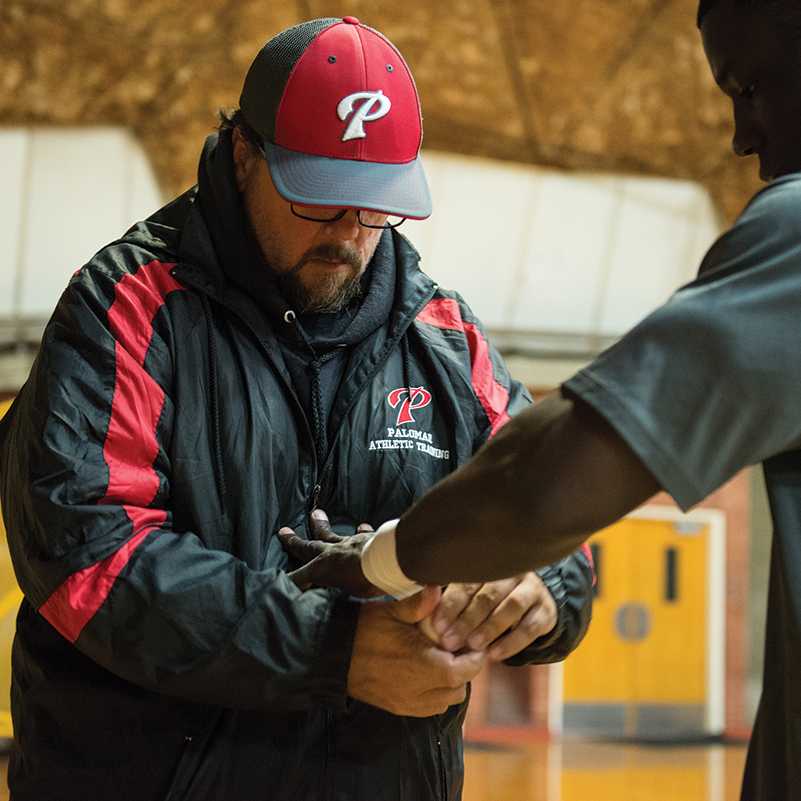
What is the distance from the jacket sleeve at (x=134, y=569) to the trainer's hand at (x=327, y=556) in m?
0.04

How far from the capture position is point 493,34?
8.80 meters

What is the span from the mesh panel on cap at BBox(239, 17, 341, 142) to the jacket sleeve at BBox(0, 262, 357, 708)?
520 millimetres

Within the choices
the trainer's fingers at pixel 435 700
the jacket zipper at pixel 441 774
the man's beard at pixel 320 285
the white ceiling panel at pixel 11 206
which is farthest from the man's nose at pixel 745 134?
the white ceiling panel at pixel 11 206

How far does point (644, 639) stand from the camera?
29.6 feet

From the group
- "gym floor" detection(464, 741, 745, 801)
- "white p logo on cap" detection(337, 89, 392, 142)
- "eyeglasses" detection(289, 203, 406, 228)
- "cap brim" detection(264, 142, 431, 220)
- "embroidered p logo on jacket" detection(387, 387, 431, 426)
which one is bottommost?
"gym floor" detection(464, 741, 745, 801)

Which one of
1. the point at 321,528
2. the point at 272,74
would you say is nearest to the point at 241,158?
the point at 272,74

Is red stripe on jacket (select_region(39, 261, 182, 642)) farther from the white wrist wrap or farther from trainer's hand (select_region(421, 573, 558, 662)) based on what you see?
trainer's hand (select_region(421, 573, 558, 662))

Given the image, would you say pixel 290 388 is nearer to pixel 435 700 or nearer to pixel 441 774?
pixel 435 700

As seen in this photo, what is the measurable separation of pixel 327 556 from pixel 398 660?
0.21 metres

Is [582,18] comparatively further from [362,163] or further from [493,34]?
[362,163]

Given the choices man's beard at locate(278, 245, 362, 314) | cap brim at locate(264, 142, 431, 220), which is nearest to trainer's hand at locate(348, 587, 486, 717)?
man's beard at locate(278, 245, 362, 314)

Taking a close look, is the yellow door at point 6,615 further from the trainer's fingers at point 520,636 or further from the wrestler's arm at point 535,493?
the wrestler's arm at point 535,493

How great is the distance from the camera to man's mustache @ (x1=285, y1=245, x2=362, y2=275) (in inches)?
91.7

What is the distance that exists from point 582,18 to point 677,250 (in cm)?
188
